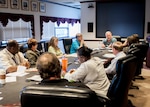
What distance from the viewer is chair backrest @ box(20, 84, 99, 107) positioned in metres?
0.96

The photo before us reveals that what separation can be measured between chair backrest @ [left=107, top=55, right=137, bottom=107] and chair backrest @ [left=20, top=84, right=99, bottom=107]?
984mm

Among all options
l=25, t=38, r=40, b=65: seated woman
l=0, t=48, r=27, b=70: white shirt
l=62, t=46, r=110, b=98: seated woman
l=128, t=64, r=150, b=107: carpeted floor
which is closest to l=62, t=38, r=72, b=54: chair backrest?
l=128, t=64, r=150, b=107: carpeted floor

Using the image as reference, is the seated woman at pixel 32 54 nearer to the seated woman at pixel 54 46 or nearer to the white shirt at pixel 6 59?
the white shirt at pixel 6 59

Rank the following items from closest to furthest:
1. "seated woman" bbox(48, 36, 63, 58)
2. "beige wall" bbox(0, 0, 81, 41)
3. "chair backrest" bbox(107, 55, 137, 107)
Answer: "chair backrest" bbox(107, 55, 137, 107) < "seated woman" bbox(48, 36, 63, 58) < "beige wall" bbox(0, 0, 81, 41)

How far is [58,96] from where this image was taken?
3.23 ft

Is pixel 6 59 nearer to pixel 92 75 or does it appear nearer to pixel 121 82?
pixel 92 75

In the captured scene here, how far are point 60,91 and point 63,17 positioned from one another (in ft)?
25.7

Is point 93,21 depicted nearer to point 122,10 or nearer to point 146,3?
point 122,10

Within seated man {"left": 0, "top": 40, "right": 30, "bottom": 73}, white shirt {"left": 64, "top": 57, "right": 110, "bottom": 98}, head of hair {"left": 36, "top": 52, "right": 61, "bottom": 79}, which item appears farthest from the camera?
seated man {"left": 0, "top": 40, "right": 30, "bottom": 73}

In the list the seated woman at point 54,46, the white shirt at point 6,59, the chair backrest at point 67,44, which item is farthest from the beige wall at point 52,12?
the white shirt at point 6,59

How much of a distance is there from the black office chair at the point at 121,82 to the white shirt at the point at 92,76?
196 mm

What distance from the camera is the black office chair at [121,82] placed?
1.92m

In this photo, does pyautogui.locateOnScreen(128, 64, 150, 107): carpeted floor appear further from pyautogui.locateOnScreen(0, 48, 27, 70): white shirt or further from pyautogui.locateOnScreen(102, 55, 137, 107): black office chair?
pyautogui.locateOnScreen(0, 48, 27, 70): white shirt

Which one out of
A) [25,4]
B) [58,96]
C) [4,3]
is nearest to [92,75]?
[58,96]
